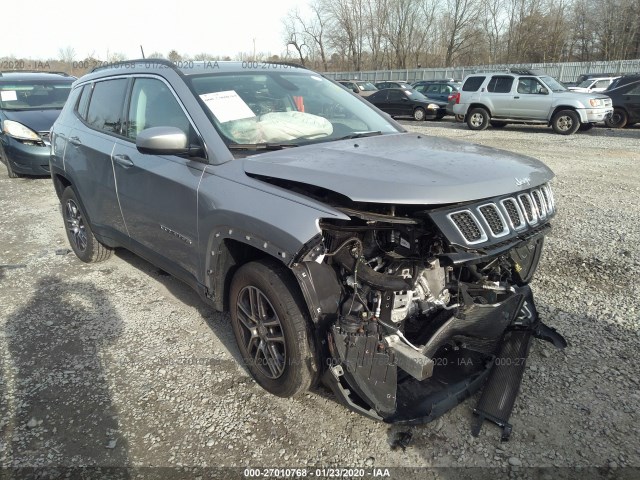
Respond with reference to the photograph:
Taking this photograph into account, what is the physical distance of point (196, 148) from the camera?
2.91m

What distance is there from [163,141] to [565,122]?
48.5ft

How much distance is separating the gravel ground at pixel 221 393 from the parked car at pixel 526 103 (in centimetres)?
1108

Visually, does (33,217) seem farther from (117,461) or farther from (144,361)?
A: (117,461)

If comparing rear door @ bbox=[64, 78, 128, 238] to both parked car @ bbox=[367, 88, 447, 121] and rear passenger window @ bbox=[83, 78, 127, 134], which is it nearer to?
rear passenger window @ bbox=[83, 78, 127, 134]

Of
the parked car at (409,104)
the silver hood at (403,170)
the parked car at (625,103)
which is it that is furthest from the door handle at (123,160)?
the parked car at (409,104)

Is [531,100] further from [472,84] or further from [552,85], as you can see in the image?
[472,84]

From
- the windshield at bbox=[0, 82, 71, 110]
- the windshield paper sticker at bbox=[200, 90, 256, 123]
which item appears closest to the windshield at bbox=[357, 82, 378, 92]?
the windshield at bbox=[0, 82, 71, 110]

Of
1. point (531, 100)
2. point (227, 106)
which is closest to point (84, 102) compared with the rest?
point (227, 106)

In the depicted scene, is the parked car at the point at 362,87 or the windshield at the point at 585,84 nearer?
the windshield at the point at 585,84

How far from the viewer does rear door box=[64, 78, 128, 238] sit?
3.90 metres

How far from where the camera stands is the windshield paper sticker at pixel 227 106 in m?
3.02

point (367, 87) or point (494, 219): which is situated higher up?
point (367, 87)

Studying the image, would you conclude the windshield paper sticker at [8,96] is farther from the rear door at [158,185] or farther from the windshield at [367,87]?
the windshield at [367,87]

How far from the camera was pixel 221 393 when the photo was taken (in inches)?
115
